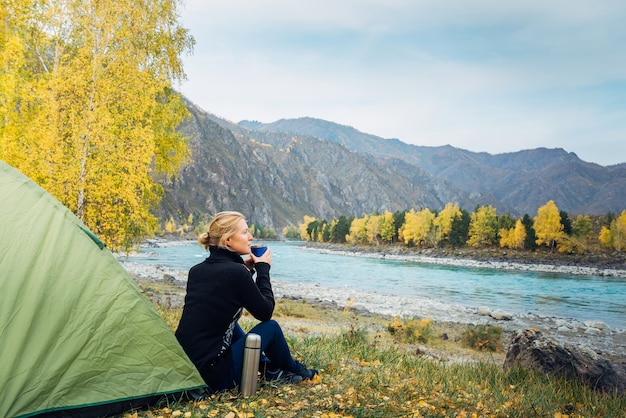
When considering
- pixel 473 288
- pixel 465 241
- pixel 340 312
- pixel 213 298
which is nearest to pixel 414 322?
pixel 340 312

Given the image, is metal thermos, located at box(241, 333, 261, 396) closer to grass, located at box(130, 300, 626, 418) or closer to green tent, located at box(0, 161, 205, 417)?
grass, located at box(130, 300, 626, 418)

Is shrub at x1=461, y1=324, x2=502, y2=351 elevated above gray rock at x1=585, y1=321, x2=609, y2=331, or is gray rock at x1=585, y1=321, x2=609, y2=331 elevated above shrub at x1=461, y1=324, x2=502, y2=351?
shrub at x1=461, y1=324, x2=502, y2=351

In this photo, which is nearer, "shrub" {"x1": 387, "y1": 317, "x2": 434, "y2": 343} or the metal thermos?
the metal thermos

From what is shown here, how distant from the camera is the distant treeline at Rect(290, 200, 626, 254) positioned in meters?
75.2

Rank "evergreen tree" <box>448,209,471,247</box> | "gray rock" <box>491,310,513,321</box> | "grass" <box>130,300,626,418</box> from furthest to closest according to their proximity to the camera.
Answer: "evergreen tree" <box>448,209,471,247</box> → "gray rock" <box>491,310,513,321</box> → "grass" <box>130,300,626,418</box>

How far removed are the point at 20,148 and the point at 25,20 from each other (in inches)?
196

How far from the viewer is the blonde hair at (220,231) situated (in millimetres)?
4438

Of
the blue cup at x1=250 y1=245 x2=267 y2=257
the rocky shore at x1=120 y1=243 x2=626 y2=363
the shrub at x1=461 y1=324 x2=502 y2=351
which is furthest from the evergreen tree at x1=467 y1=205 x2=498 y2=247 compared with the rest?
the blue cup at x1=250 y1=245 x2=267 y2=257

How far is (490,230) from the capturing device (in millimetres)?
83125

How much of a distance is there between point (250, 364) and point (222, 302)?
0.82 metres

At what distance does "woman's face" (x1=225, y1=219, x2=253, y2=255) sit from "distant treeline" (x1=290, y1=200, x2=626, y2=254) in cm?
8193

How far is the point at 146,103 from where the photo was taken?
12.0 m

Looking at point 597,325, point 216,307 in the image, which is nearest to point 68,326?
point 216,307

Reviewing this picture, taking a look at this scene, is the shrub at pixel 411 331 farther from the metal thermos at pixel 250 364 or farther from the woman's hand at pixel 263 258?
the woman's hand at pixel 263 258
